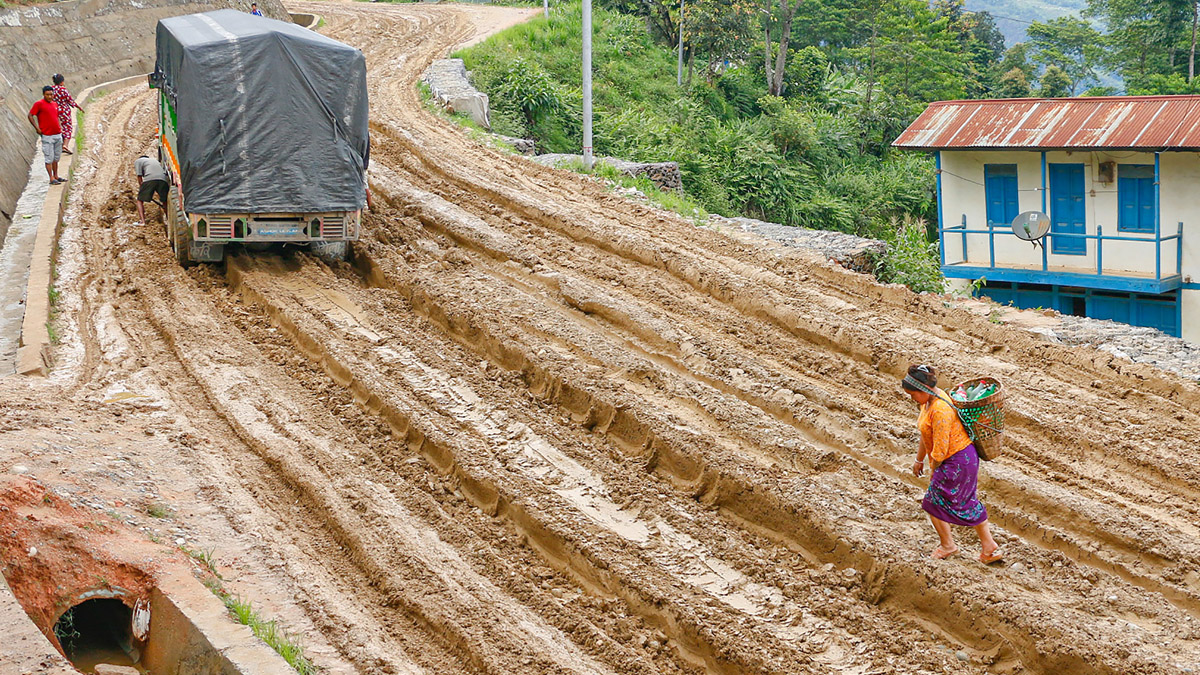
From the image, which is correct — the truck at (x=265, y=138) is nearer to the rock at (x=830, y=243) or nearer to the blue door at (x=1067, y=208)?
the rock at (x=830, y=243)

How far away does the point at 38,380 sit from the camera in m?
9.99

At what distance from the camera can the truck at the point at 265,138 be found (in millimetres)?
12430

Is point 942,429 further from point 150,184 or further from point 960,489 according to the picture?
point 150,184

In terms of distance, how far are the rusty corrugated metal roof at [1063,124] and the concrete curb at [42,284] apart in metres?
16.3

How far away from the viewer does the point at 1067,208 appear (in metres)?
21.5

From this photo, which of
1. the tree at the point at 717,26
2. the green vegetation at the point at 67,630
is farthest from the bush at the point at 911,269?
the tree at the point at 717,26

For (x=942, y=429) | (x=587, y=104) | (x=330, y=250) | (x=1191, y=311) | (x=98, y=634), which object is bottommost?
(x=1191, y=311)

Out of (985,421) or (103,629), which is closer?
(103,629)

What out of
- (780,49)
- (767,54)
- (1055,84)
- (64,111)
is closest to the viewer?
(64,111)

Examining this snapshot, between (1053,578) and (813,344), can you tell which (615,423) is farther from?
(1053,578)

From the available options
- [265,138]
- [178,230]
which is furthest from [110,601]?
[178,230]

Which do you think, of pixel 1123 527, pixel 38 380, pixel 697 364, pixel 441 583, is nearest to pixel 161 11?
pixel 38 380

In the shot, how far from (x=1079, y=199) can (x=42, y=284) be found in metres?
18.7

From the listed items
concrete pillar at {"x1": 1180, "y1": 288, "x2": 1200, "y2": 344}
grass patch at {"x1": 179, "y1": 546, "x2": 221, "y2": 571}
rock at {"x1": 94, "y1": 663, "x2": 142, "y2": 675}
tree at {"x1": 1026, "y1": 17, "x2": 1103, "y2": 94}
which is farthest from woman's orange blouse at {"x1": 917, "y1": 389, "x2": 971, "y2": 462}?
tree at {"x1": 1026, "y1": 17, "x2": 1103, "y2": 94}
